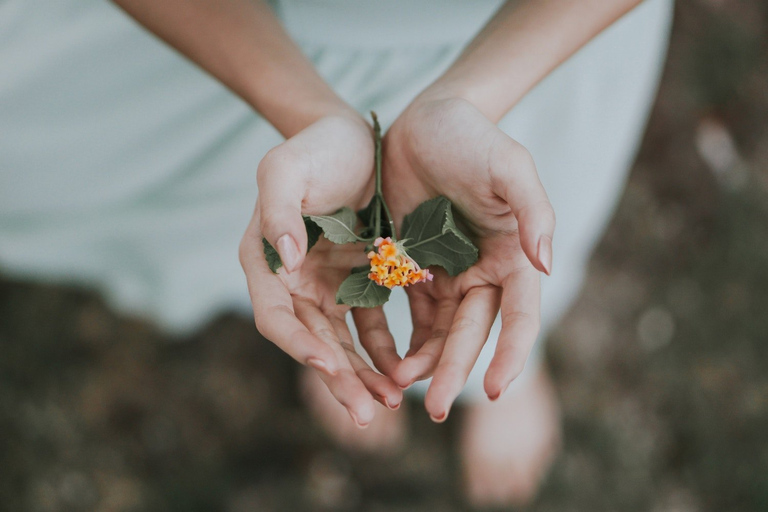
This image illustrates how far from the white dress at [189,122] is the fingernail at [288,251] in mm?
802

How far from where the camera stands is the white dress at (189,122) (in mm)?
1569

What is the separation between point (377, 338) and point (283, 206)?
33 centimetres

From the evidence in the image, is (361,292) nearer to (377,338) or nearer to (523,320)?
(377,338)

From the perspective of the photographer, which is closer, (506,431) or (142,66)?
(142,66)

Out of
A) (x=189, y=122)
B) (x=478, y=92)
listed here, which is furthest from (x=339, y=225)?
(x=189, y=122)

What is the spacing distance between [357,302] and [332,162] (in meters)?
0.28

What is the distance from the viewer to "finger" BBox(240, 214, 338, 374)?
37.0 inches

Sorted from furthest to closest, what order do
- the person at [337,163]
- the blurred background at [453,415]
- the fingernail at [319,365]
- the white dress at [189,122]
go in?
the blurred background at [453,415] < the white dress at [189,122] < the person at [337,163] < the fingernail at [319,365]

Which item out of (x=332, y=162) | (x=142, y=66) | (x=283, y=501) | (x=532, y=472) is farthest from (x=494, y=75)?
(x=283, y=501)

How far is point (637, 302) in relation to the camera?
2.57 metres

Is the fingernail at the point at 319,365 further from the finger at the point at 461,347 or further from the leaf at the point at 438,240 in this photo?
→ the leaf at the point at 438,240

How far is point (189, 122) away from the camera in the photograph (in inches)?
67.4

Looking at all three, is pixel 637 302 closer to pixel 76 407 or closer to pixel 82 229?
pixel 82 229

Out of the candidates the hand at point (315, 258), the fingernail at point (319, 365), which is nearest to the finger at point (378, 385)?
the hand at point (315, 258)
